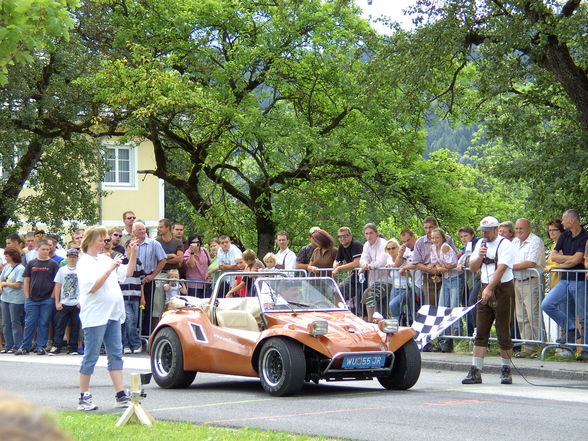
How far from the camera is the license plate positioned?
10472 millimetres

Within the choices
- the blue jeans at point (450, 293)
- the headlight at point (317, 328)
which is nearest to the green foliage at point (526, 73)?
the blue jeans at point (450, 293)

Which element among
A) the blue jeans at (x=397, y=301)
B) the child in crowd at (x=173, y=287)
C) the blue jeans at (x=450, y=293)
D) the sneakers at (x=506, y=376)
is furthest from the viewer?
the child in crowd at (x=173, y=287)

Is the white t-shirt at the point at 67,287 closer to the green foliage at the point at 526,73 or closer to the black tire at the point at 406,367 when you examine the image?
the green foliage at the point at 526,73

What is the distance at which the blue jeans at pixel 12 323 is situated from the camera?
17.9m

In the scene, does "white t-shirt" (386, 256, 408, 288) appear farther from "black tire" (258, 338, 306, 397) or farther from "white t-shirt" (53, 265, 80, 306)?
"white t-shirt" (53, 265, 80, 306)

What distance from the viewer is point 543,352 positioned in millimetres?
13656

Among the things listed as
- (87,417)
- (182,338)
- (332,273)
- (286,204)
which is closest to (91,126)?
(286,204)

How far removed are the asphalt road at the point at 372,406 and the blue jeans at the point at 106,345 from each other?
0.47m

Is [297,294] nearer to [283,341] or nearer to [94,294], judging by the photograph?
[283,341]

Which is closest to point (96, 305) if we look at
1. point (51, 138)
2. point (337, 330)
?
point (337, 330)

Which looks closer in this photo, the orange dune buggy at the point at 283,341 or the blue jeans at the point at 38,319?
the orange dune buggy at the point at 283,341

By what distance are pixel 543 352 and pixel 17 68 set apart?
18.2 metres

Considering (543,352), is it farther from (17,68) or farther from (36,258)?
(17,68)

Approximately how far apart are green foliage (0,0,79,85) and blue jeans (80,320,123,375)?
2960 mm
